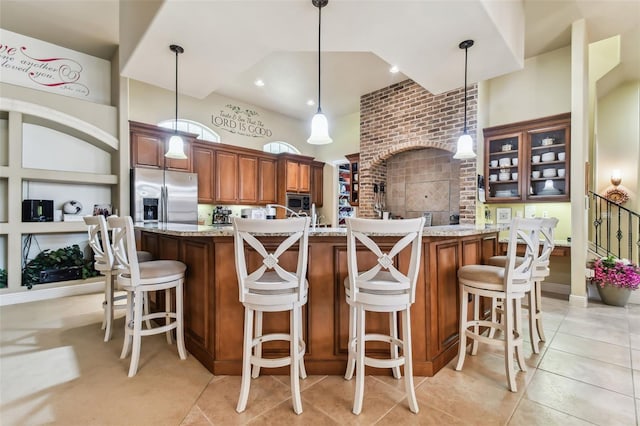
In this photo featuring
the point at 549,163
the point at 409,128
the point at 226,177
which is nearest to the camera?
the point at 549,163

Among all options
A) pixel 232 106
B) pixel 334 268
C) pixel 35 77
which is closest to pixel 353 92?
pixel 232 106

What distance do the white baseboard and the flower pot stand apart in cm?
704

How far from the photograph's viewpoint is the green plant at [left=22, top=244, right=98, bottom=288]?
13.1 ft

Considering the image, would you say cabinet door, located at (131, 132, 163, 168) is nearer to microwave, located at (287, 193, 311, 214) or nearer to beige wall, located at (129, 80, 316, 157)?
beige wall, located at (129, 80, 316, 157)

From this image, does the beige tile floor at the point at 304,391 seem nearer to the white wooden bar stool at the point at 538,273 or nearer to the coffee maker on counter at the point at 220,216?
the white wooden bar stool at the point at 538,273

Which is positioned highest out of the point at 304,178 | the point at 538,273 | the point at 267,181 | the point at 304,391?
the point at 304,178

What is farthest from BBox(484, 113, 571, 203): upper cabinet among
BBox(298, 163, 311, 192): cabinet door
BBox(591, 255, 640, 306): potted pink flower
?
BBox(298, 163, 311, 192): cabinet door

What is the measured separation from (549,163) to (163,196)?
582cm

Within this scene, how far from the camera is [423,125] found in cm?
512

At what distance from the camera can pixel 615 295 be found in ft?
11.9

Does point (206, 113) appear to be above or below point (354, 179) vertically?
above

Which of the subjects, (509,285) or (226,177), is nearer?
(509,285)

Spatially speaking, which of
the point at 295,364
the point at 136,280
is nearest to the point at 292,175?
the point at 136,280

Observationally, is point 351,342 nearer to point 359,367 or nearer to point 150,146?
point 359,367
